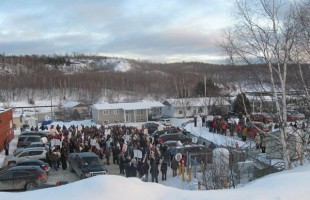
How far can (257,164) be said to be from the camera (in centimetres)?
1786

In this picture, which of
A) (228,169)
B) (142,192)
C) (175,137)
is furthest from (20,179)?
(175,137)

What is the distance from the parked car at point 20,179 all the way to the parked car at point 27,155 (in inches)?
191

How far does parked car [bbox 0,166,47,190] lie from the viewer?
17547 mm

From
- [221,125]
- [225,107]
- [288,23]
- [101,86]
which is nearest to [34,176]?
[288,23]

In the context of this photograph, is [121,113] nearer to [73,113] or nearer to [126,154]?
[73,113]

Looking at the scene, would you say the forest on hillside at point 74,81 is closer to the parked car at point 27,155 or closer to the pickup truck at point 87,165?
the parked car at point 27,155

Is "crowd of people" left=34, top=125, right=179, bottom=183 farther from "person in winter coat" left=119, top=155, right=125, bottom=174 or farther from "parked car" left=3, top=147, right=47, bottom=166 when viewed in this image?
"parked car" left=3, top=147, right=47, bottom=166

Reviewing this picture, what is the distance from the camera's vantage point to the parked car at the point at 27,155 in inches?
894

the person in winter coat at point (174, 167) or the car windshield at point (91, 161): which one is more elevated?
the car windshield at point (91, 161)

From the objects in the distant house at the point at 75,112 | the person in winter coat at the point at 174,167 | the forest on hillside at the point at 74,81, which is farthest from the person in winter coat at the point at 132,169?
the forest on hillside at the point at 74,81

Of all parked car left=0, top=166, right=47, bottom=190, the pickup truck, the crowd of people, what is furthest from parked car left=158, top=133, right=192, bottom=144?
parked car left=0, top=166, right=47, bottom=190

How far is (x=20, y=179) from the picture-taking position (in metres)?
17.7

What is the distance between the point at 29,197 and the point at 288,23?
1131 cm

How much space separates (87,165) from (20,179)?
3.24 meters
